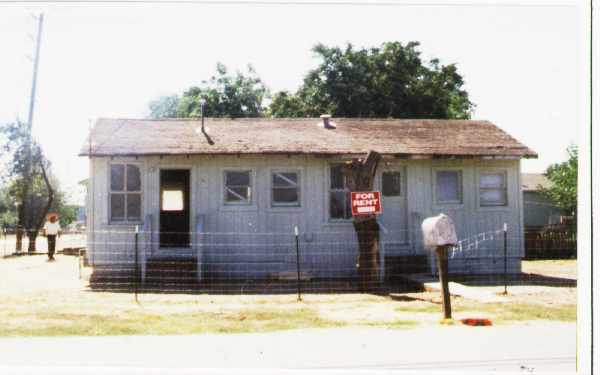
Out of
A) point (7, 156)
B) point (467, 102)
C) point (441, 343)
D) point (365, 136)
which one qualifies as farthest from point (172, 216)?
point (467, 102)

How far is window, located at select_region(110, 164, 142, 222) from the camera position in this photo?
A: 1566 cm

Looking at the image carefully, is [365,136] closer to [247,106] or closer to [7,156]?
[7,156]

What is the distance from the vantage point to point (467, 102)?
129ft

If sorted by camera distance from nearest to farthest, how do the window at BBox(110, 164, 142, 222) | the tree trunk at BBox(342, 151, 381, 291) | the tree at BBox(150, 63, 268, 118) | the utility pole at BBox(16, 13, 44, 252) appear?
1. the tree trunk at BBox(342, 151, 381, 291)
2. the window at BBox(110, 164, 142, 222)
3. the utility pole at BBox(16, 13, 44, 252)
4. the tree at BBox(150, 63, 268, 118)

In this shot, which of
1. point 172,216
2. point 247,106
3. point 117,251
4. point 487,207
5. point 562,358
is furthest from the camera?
point 247,106

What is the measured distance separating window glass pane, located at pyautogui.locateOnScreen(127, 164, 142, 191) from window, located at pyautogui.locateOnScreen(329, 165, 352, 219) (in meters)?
5.18

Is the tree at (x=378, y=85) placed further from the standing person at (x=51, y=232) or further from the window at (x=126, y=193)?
the window at (x=126, y=193)

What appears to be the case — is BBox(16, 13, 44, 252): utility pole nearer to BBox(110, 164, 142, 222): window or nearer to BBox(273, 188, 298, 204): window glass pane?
BBox(110, 164, 142, 222): window

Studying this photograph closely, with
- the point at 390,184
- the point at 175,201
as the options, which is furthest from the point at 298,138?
the point at 175,201

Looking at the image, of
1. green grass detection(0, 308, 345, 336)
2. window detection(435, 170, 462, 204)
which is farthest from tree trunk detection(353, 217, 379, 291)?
window detection(435, 170, 462, 204)

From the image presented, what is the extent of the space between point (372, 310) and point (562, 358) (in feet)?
13.8

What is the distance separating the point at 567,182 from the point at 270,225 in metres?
15.1

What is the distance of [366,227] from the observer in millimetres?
13164

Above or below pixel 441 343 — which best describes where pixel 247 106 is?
above
